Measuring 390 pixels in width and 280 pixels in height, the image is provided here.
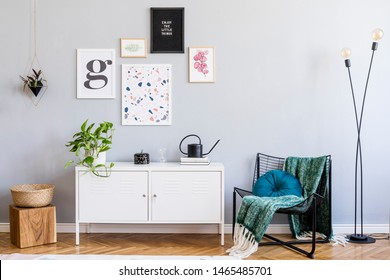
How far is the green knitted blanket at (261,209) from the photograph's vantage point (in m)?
3.48

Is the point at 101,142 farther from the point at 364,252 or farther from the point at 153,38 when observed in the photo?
the point at 364,252

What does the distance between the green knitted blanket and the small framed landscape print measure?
1.64 meters

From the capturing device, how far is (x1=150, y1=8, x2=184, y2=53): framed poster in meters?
4.12

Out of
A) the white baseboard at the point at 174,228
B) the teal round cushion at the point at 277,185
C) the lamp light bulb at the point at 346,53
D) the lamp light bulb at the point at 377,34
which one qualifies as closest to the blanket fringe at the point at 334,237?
the white baseboard at the point at 174,228

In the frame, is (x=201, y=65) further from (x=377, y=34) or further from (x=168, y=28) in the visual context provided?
(x=377, y=34)

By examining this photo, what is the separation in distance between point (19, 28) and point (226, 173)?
233cm

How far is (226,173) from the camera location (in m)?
4.21

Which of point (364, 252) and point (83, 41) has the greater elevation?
point (83, 41)

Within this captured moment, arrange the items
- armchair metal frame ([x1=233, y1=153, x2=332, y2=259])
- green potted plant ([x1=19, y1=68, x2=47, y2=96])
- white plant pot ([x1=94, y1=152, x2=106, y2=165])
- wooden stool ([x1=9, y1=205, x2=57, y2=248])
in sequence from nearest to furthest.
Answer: armchair metal frame ([x1=233, y1=153, x2=332, y2=259]), wooden stool ([x1=9, y1=205, x2=57, y2=248]), white plant pot ([x1=94, y1=152, x2=106, y2=165]), green potted plant ([x1=19, y1=68, x2=47, y2=96])

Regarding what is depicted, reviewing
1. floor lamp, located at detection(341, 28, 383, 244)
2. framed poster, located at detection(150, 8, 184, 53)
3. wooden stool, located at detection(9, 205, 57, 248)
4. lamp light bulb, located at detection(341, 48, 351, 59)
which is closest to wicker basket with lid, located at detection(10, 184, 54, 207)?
wooden stool, located at detection(9, 205, 57, 248)

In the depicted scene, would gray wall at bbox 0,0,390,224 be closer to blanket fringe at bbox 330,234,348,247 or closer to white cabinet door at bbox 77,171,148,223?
blanket fringe at bbox 330,234,348,247

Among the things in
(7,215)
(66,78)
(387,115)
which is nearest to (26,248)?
(7,215)

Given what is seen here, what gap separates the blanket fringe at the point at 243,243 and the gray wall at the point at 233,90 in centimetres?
58

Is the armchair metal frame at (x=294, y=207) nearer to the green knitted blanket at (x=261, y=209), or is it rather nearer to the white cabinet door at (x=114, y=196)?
the green knitted blanket at (x=261, y=209)
